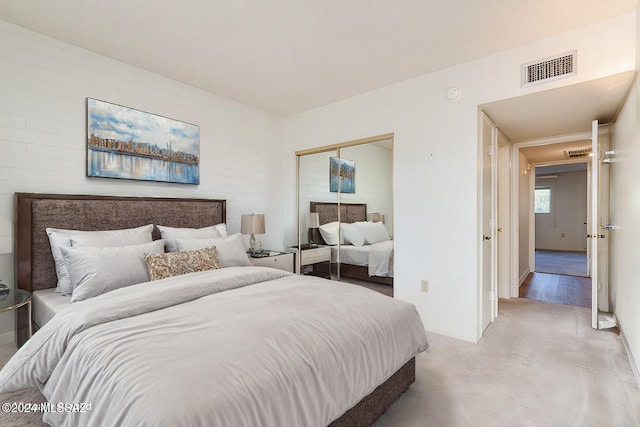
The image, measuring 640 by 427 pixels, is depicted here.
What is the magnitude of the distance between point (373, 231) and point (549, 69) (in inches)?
84.6

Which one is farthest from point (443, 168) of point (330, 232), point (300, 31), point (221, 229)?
point (221, 229)

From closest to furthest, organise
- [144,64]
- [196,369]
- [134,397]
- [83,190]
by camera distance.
Result: [134,397]
[196,369]
[83,190]
[144,64]

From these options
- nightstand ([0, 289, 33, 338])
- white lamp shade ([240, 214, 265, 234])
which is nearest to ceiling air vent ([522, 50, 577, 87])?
white lamp shade ([240, 214, 265, 234])

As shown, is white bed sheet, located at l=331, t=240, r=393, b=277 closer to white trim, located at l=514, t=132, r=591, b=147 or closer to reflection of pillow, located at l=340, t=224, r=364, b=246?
reflection of pillow, located at l=340, t=224, r=364, b=246

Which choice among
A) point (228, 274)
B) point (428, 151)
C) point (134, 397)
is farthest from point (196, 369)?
point (428, 151)

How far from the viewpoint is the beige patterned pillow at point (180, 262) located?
2318 millimetres

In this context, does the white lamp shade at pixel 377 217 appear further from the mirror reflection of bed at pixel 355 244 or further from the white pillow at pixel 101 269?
the white pillow at pixel 101 269

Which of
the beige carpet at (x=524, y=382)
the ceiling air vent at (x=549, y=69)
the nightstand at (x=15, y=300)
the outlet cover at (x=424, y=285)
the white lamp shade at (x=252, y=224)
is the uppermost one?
the ceiling air vent at (x=549, y=69)

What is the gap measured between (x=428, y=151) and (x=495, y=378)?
2.01 metres

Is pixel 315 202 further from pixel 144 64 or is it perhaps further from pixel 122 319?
pixel 122 319

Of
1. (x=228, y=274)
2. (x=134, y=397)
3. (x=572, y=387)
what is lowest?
(x=572, y=387)

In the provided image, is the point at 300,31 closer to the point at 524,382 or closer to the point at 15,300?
the point at 15,300

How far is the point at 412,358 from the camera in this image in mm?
2008

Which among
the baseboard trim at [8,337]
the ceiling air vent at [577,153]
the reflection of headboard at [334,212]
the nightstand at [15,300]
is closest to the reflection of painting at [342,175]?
the reflection of headboard at [334,212]
